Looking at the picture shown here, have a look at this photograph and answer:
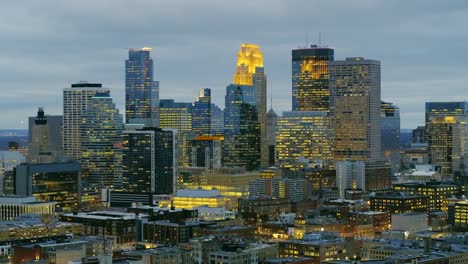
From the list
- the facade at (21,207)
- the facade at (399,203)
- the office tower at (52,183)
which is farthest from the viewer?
the office tower at (52,183)

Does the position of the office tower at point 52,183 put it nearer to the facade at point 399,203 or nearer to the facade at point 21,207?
the facade at point 21,207

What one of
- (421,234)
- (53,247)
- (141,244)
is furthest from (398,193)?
(53,247)

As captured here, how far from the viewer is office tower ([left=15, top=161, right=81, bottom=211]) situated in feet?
592

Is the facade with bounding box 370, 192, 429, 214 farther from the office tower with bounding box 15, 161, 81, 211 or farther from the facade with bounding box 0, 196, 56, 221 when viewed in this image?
the office tower with bounding box 15, 161, 81, 211

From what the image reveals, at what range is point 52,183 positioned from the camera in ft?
600

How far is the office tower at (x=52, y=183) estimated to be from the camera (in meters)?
180

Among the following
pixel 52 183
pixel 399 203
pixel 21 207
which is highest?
pixel 52 183

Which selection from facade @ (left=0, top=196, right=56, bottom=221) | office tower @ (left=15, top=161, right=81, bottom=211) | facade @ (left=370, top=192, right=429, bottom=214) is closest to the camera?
facade @ (left=0, top=196, right=56, bottom=221)

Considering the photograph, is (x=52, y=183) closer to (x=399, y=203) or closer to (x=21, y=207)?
(x=21, y=207)

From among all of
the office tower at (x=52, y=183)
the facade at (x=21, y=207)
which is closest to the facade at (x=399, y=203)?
the facade at (x=21, y=207)

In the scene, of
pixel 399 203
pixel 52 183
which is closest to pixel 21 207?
pixel 52 183

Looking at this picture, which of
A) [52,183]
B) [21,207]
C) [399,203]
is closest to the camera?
[21,207]

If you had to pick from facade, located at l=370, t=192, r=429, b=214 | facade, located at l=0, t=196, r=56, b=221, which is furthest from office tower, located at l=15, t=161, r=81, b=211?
facade, located at l=370, t=192, r=429, b=214

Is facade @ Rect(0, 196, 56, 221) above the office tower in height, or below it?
below
